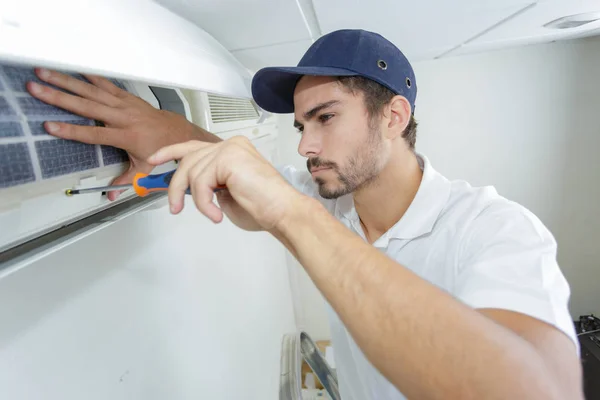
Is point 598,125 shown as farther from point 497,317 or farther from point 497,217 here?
point 497,317

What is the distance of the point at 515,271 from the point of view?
59cm

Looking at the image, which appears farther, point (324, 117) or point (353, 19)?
point (353, 19)

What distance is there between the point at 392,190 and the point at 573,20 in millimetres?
1284

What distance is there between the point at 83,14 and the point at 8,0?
0.35 feet

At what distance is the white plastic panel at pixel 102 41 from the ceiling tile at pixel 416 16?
48 centimetres

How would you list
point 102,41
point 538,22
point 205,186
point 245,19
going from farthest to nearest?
1. point 538,22
2. point 245,19
3. point 205,186
4. point 102,41

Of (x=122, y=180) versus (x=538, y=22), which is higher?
(x=538, y=22)

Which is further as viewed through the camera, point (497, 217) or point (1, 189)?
point (497, 217)

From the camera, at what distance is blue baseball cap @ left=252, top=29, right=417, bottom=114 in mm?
891

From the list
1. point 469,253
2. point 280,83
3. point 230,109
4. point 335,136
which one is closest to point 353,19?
point 280,83

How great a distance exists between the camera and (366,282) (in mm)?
445

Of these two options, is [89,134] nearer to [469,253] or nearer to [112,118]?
[112,118]

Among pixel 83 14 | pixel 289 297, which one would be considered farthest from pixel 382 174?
pixel 289 297

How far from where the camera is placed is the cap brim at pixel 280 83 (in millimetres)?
863
